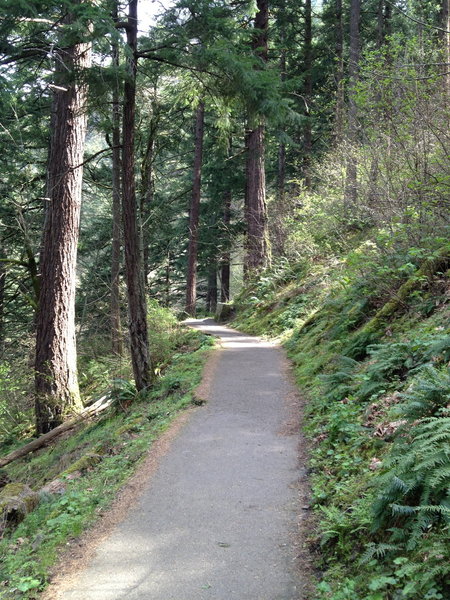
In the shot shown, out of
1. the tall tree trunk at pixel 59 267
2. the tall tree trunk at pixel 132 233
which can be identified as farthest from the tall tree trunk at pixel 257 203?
the tall tree trunk at pixel 132 233

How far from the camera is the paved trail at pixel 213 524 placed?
11.3 feet

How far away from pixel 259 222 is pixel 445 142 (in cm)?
1012

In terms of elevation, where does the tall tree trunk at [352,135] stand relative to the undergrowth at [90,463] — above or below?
above

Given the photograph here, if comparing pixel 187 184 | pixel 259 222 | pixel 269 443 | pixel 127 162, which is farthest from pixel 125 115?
pixel 187 184

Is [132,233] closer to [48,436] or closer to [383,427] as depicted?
[48,436]

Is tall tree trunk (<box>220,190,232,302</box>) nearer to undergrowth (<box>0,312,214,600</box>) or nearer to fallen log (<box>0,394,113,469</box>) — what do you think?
undergrowth (<box>0,312,214,600</box>)

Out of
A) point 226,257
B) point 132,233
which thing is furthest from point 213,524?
point 226,257

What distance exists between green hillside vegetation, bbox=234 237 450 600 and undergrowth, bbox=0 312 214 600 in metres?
2.17

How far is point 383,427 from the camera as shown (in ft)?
15.5

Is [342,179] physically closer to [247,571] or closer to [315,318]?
[315,318]

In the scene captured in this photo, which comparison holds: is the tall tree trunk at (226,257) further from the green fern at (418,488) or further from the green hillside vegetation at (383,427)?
the green fern at (418,488)

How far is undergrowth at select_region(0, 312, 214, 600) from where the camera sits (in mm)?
4219

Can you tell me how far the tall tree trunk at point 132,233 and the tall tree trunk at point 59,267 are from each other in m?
1.92

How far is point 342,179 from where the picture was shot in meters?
14.1
